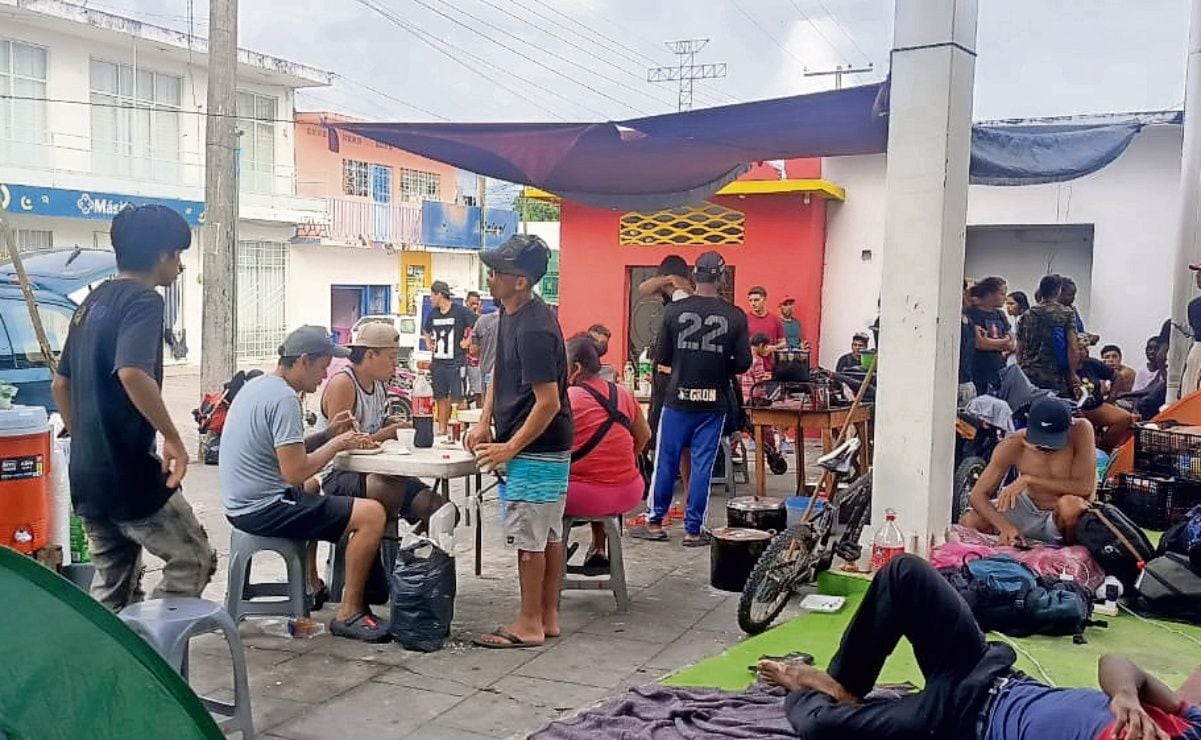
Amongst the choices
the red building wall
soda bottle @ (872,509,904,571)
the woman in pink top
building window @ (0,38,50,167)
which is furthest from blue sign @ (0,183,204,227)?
soda bottle @ (872,509,904,571)

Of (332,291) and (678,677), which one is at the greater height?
(332,291)

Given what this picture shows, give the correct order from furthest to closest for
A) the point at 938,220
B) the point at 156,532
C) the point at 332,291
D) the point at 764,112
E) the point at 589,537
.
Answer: the point at 332,291
the point at 589,537
the point at 764,112
the point at 938,220
the point at 156,532

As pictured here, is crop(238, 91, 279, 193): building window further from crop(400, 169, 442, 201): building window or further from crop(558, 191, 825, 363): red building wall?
crop(558, 191, 825, 363): red building wall

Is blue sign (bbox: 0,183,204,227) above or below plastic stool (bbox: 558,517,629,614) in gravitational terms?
above

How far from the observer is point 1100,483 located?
25.9 feet

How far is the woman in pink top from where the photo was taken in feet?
19.0

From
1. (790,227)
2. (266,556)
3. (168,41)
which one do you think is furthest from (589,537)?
(168,41)

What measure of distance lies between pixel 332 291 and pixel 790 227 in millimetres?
17954

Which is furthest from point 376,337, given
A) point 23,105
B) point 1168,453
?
point 23,105

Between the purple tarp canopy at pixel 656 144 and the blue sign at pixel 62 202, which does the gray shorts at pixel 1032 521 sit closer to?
the purple tarp canopy at pixel 656 144

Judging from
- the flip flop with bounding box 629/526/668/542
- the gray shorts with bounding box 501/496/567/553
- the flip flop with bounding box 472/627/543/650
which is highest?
the gray shorts with bounding box 501/496/567/553

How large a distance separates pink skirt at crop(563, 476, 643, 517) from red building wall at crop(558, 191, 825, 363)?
293 inches

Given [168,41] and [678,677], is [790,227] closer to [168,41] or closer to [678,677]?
[678,677]

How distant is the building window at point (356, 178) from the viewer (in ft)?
95.8
